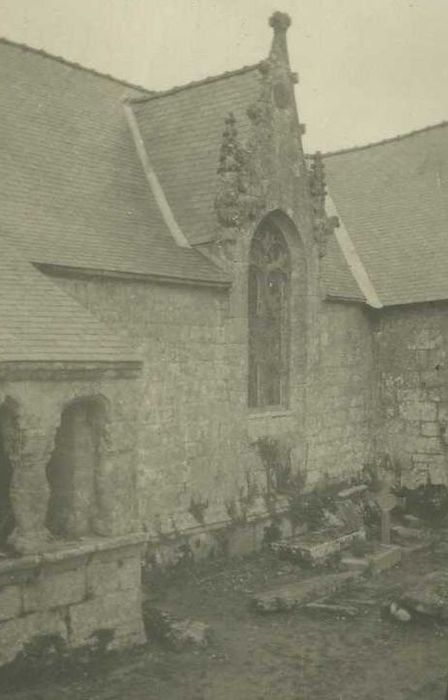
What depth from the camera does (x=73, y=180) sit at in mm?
12281

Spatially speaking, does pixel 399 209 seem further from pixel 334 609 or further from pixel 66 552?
pixel 66 552

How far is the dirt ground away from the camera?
25.4 feet

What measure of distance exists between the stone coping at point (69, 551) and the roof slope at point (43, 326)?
6.12ft

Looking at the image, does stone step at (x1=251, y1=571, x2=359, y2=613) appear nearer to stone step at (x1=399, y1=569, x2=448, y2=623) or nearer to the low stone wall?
stone step at (x1=399, y1=569, x2=448, y2=623)

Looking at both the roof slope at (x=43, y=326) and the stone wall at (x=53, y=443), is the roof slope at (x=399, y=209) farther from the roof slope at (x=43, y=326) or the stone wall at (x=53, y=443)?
the stone wall at (x=53, y=443)

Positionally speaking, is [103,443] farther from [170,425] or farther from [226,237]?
[226,237]

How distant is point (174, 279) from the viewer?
11570mm

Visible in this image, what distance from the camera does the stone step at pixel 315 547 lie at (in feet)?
39.4

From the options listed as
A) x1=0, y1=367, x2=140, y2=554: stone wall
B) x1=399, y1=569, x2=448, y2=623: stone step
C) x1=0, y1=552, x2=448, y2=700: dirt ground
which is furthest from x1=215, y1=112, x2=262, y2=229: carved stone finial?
x1=399, y1=569, x2=448, y2=623: stone step

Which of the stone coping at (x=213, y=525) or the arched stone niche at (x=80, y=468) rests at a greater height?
the arched stone niche at (x=80, y=468)

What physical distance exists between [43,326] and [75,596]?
279 cm

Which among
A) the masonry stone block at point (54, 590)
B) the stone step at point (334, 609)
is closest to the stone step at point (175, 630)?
the masonry stone block at point (54, 590)

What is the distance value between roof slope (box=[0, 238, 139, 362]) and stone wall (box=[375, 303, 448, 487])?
27.9 ft

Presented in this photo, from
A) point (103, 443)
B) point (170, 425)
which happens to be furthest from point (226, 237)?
point (103, 443)
